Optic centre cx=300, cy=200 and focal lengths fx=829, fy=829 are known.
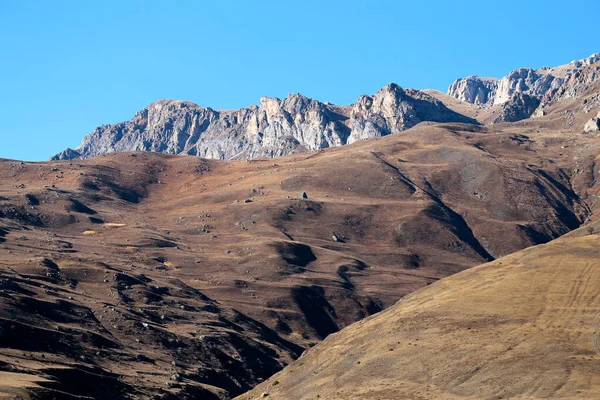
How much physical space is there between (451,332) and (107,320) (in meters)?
87.7

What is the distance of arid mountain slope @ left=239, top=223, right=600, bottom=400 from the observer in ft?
311

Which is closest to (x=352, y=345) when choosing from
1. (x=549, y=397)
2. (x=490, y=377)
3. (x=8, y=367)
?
(x=490, y=377)

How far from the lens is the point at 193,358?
566 feet

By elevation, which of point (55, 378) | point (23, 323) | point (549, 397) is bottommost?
point (549, 397)

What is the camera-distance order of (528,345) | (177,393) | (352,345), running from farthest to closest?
1. (177,393)
2. (352,345)
3. (528,345)

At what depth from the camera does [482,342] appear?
352ft

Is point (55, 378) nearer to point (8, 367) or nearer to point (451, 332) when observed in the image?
point (8, 367)

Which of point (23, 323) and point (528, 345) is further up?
Result: point (23, 323)

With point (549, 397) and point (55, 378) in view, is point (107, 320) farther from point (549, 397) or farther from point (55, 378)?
point (549, 397)

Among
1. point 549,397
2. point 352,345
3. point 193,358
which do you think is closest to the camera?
point 549,397

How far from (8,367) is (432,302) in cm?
6643

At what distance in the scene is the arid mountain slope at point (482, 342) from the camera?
9481 cm

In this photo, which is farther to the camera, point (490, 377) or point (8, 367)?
point (8, 367)

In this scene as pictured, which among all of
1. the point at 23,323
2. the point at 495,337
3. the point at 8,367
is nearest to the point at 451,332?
the point at 495,337
